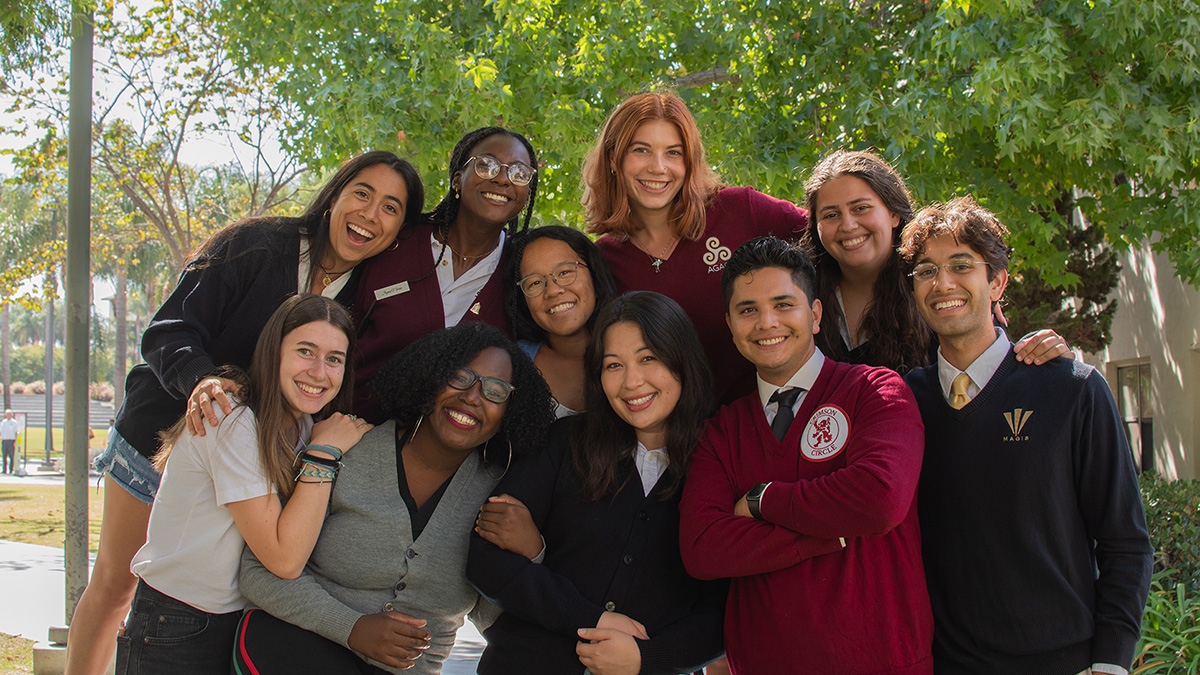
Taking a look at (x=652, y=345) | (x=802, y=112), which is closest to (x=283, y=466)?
(x=652, y=345)

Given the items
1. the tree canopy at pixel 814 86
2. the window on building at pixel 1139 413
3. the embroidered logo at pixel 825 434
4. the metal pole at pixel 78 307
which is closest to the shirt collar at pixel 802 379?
the embroidered logo at pixel 825 434

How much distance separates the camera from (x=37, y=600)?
8258 mm

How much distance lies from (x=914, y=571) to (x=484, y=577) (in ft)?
4.39

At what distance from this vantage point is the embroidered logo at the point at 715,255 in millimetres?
3730

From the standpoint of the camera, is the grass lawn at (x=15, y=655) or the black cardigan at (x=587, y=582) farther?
the grass lawn at (x=15, y=655)

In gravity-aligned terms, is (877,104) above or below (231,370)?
above

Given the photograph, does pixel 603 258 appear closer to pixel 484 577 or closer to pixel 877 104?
pixel 484 577

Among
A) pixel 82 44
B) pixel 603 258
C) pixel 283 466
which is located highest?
pixel 82 44

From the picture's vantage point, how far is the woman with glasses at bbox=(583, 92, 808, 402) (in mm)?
3688

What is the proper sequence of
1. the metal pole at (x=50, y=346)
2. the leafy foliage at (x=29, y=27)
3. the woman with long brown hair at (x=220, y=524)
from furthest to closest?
the metal pole at (x=50, y=346)
the leafy foliage at (x=29, y=27)
the woman with long brown hair at (x=220, y=524)

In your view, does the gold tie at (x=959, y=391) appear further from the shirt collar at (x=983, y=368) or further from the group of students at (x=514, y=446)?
the group of students at (x=514, y=446)

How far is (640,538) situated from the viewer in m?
2.96

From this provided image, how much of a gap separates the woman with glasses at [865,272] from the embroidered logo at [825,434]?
0.61 metres

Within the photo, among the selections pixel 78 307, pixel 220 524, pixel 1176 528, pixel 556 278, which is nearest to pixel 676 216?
pixel 556 278
